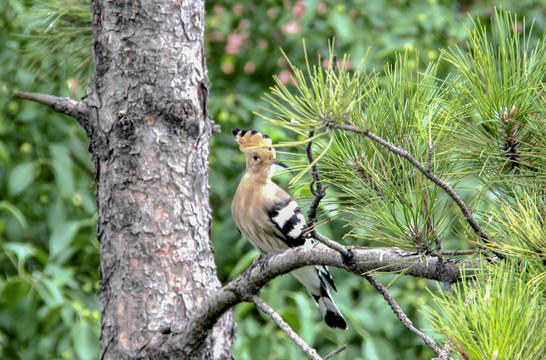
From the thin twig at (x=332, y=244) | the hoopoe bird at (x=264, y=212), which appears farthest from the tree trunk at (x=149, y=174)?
the hoopoe bird at (x=264, y=212)

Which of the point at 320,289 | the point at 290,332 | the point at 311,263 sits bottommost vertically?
the point at 320,289

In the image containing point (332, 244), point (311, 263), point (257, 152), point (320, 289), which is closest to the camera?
point (332, 244)

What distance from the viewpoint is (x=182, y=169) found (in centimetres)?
203

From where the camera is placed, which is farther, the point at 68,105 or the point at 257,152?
the point at 257,152

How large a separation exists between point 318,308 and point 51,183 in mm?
1691

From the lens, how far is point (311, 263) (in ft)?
5.27

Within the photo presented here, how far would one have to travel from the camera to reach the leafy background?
2.88 meters

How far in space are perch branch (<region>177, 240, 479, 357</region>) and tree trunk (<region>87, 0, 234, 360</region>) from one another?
4.1 inches

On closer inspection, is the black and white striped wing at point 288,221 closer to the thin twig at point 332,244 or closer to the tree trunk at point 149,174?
the tree trunk at point 149,174

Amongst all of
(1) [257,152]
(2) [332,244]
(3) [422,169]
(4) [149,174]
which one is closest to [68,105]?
(4) [149,174]

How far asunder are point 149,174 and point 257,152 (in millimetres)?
795

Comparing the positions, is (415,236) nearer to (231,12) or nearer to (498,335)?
(498,335)

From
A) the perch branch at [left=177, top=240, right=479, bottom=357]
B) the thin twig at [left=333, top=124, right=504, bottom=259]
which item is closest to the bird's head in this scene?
the perch branch at [left=177, top=240, right=479, bottom=357]

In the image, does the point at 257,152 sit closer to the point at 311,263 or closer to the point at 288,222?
the point at 288,222
